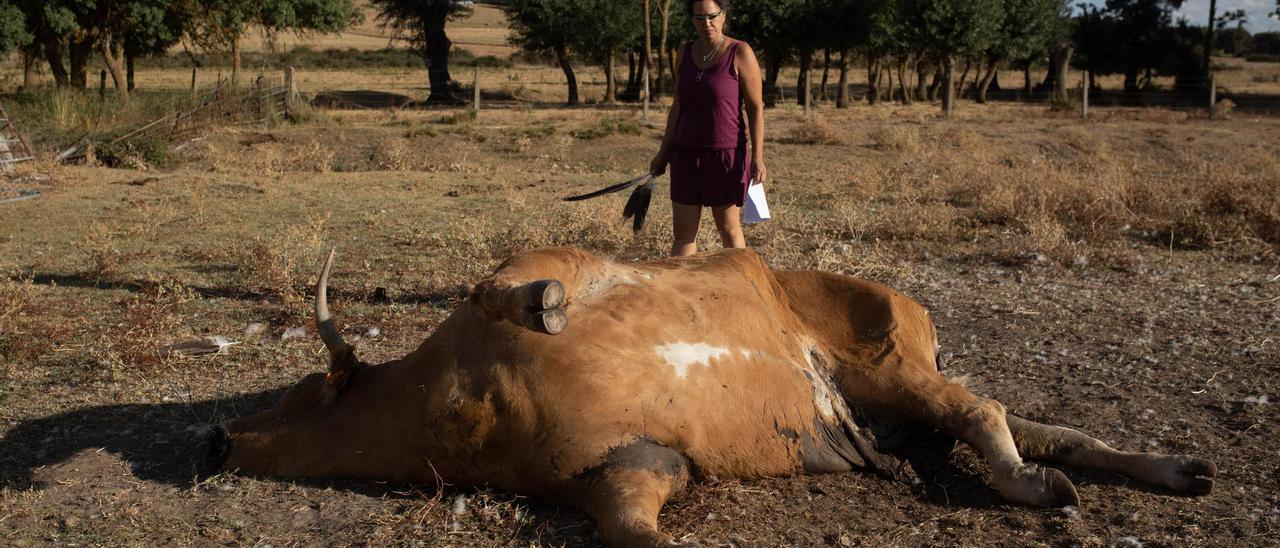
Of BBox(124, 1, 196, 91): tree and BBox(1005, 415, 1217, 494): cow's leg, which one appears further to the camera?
BBox(124, 1, 196, 91): tree

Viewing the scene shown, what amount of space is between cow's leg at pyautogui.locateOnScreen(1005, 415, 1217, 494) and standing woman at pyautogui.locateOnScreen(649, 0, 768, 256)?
6.42ft

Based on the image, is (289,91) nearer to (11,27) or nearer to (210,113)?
(210,113)

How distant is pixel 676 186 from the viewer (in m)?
5.59

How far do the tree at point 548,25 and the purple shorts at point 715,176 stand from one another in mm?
30954

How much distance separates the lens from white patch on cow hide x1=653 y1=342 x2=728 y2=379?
11.2 ft

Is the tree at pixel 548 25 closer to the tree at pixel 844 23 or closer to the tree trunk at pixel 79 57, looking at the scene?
the tree at pixel 844 23

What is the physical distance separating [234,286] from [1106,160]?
1268cm

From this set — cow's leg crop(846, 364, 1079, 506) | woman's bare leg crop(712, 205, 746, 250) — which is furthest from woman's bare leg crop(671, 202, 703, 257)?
cow's leg crop(846, 364, 1079, 506)

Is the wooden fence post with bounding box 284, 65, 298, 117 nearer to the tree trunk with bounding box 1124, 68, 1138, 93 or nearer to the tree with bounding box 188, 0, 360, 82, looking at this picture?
the tree with bounding box 188, 0, 360, 82

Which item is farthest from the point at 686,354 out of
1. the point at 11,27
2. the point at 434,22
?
the point at 434,22

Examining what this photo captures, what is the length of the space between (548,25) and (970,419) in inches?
1402

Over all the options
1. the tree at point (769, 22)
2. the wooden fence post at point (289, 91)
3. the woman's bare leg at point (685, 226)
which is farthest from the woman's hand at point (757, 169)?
the tree at point (769, 22)

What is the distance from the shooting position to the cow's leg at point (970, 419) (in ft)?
11.7

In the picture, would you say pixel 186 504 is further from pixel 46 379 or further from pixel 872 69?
pixel 872 69
